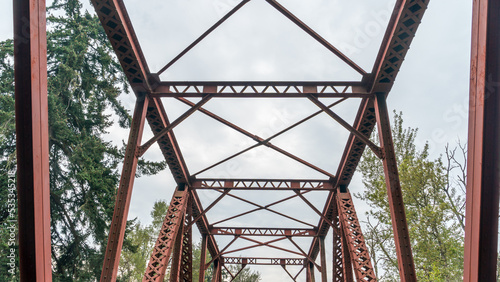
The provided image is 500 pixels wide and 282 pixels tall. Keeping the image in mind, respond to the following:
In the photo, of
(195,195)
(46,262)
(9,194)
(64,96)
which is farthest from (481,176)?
(64,96)

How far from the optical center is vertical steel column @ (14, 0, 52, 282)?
3586 millimetres

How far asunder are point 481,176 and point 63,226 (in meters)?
17.7

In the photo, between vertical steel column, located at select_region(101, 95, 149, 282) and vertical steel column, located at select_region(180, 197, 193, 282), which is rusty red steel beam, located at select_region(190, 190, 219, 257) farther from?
vertical steel column, located at select_region(101, 95, 149, 282)

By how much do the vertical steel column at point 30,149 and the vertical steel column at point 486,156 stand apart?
4026 millimetres

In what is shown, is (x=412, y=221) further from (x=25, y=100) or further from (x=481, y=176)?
(x=25, y=100)

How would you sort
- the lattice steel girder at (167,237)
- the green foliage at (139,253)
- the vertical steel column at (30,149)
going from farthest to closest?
the green foliage at (139,253)
the lattice steel girder at (167,237)
the vertical steel column at (30,149)

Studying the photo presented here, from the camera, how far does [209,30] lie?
29.6 feet

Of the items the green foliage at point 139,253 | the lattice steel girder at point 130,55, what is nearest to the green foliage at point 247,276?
the green foliage at point 139,253

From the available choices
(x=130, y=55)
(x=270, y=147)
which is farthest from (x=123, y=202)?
(x=270, y=147)

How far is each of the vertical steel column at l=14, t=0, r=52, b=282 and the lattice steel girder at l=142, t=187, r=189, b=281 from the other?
7492 millimetres

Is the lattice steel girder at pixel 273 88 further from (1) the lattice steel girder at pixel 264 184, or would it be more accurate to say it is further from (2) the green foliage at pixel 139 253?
(2) the green foliage at pixel 139 253

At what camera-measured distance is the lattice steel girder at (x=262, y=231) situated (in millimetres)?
20656

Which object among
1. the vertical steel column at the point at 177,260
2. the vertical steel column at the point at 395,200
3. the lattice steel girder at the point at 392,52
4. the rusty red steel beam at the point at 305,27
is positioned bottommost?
the vertical steel column at the point at 177,260

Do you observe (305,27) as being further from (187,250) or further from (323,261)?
(323,261)
